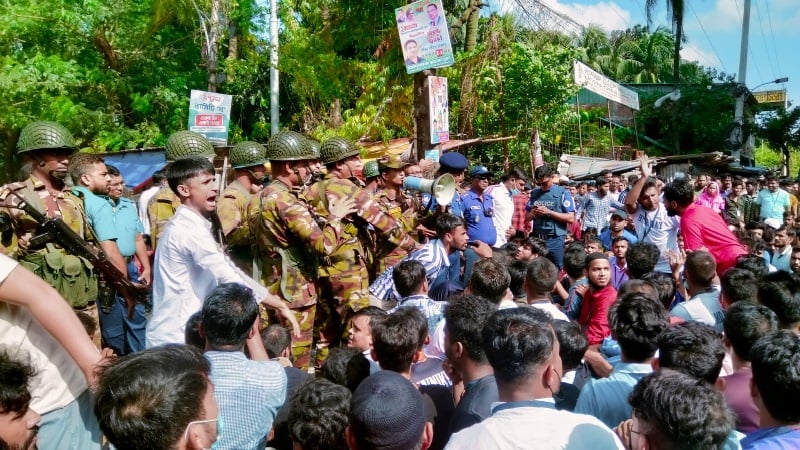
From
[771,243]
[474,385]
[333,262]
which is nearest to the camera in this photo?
[474,385]

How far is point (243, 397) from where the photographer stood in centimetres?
265

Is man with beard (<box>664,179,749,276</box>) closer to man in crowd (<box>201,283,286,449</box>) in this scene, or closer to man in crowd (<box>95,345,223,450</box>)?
man in crowd (<box>201,283,286,449</box>)

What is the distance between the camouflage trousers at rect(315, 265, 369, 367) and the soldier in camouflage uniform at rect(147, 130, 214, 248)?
5.27ft

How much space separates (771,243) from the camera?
24.6 ft

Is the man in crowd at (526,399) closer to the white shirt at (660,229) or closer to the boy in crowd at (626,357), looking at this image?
the boy in crowd at (626,357)

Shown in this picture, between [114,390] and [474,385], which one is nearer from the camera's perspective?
[114,390]

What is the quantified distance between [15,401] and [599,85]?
49.7 ft

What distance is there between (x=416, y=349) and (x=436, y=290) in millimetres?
2454

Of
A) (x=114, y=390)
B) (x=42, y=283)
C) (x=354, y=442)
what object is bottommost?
(x=354, y=442)

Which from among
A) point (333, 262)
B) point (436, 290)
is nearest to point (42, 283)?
point (333, 262)

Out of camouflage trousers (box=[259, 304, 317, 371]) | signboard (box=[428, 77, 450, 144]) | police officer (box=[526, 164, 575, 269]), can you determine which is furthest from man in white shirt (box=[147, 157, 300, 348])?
signboard (box=[428, 77, 450, 144])

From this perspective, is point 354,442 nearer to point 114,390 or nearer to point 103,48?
point 114,390

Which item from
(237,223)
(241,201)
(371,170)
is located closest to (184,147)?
(241,201)

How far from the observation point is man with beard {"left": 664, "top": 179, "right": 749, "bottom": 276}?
16.8ft
